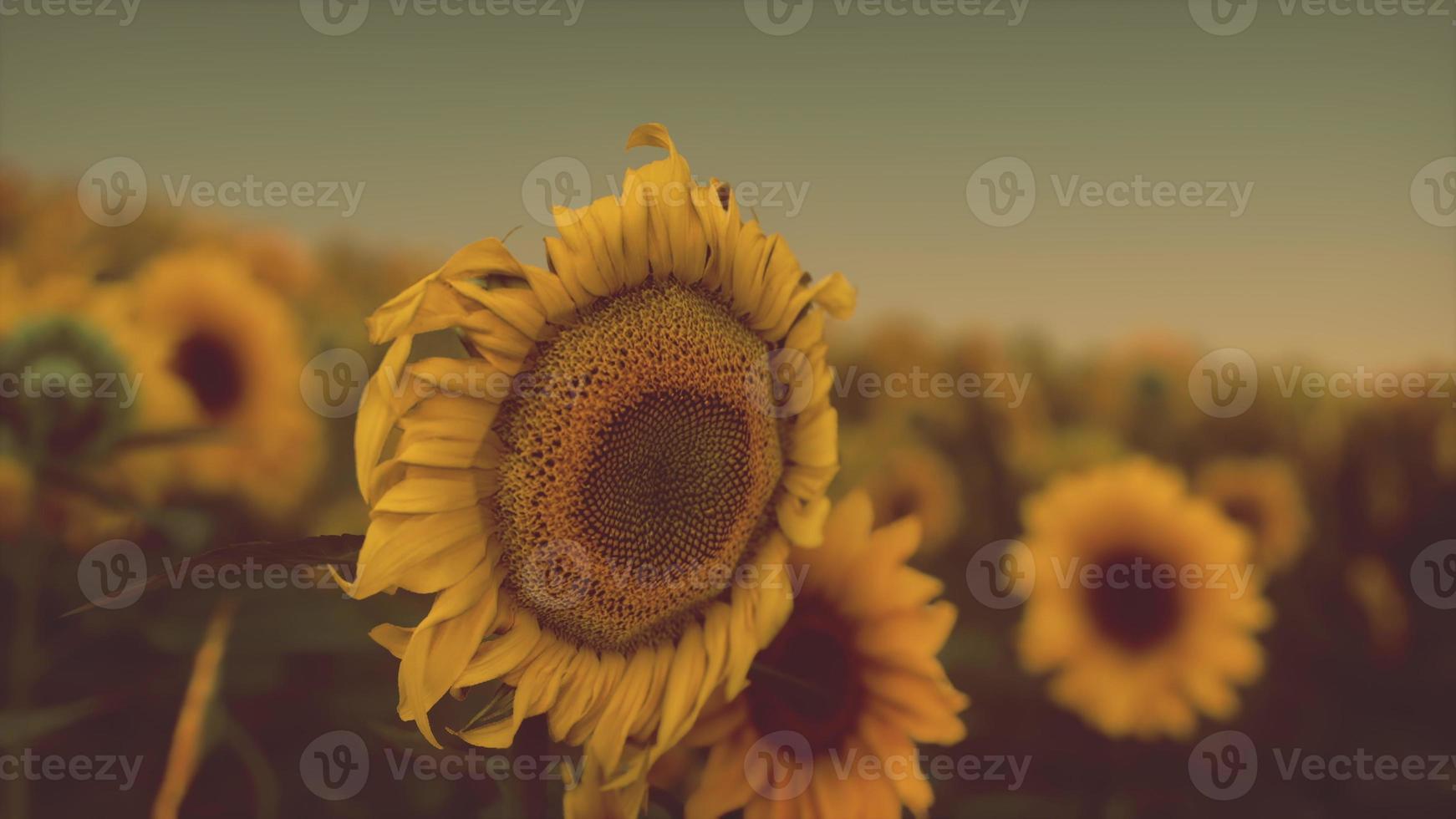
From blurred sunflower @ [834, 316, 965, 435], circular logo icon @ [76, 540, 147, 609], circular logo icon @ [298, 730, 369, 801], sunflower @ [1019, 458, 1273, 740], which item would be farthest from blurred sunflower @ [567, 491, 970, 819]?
blurred sunflower @ [834, 316, 965, 435]

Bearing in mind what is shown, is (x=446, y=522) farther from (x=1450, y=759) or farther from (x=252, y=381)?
Answer: (x=1450, y=759)

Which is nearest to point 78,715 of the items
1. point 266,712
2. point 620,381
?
point 620,381

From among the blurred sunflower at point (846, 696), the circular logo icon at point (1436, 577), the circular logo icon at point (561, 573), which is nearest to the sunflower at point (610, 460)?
the circular logo icon at point (561, 573)

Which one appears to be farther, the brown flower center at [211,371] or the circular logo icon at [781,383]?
the brown flower center at [211,371]

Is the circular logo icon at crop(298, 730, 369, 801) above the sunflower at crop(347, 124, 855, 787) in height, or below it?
below

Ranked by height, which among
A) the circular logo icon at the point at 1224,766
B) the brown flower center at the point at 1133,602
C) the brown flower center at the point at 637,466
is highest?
the brown flower center at the point at 637,466

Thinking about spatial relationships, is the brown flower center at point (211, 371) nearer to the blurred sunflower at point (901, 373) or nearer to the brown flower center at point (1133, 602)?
the blurred sunflower at point (901, 373)

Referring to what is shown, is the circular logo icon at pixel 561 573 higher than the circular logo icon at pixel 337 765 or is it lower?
higher

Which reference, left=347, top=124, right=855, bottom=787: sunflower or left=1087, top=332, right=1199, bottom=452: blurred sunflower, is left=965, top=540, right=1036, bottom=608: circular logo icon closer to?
left=1087, top=332, right=1199, bottom=452: blurred sunflower
